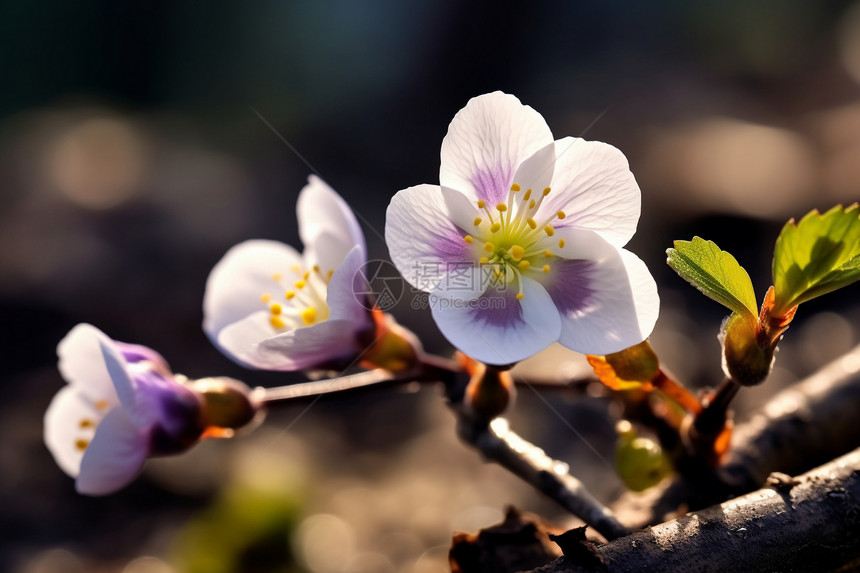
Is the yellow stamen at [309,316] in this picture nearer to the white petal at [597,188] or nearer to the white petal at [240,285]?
the white petal at [240,285]

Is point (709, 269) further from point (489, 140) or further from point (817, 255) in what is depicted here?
point (489, 140)

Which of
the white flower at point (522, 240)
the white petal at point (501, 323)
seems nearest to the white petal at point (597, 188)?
the white flower at point (522, 240)

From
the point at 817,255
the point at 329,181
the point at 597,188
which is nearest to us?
the point at 817,255

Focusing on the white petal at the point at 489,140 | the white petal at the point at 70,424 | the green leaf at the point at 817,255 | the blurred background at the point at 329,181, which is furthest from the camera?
the blurred background at the point at 329,181

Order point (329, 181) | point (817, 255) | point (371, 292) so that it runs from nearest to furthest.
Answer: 1. point (817, 255)
2. point (371, 292)
3. point (329, 181)

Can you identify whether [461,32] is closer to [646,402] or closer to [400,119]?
[400,119]

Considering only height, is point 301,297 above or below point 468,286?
below

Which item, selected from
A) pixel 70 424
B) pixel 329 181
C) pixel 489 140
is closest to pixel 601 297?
pixel 489 140
